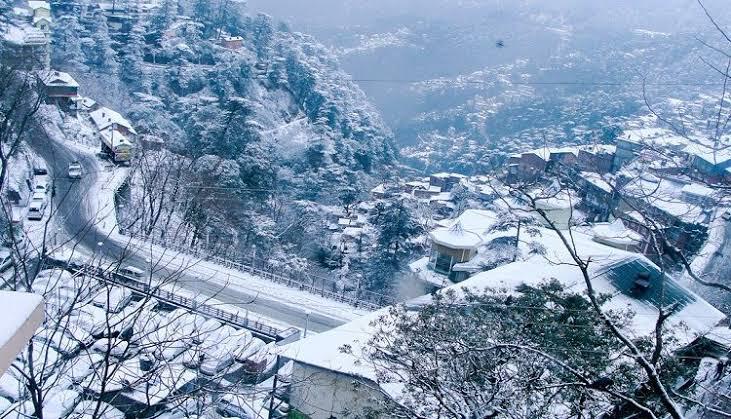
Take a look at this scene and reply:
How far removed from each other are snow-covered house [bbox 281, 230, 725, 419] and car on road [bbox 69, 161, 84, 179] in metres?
8.11

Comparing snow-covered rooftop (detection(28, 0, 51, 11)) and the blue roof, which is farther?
snow-covered rooftop (detection(28, 0, 51, 11))

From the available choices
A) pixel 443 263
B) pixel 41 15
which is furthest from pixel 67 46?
pixel 443 263

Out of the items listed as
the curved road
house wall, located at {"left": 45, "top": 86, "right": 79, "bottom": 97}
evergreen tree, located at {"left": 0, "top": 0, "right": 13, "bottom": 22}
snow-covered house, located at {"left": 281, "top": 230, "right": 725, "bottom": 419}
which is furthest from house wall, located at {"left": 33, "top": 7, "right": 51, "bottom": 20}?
snow-covered house, located at {"left": 281, "top": 230, "right": 725, "bottom": 419}

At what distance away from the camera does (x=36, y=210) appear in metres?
9.16

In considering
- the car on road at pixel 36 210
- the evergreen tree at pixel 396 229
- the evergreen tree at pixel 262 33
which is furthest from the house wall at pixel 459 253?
the evergreen tree at pixel 262 33

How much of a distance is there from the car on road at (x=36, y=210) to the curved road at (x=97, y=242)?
28 centimetres

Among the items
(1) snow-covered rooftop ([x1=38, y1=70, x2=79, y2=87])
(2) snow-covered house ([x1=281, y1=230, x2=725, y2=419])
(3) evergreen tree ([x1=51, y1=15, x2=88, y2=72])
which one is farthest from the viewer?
(3) evergreen tree ([x1=51, y1=15, x2=88, y2=72])

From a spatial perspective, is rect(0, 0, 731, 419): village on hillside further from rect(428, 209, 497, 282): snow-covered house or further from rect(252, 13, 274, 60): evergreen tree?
rect(252, 13, 274, 60): evergreen tree

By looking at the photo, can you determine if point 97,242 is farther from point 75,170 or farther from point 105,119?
point 105,119

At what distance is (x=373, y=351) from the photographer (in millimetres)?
4133

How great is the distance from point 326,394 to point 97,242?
2.75 m

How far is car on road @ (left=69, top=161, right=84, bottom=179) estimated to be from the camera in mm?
11378

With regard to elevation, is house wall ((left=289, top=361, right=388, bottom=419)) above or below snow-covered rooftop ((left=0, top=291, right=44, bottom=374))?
below

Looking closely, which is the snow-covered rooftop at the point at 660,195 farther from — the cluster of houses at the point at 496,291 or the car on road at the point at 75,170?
the car on road at the point at 75,170
